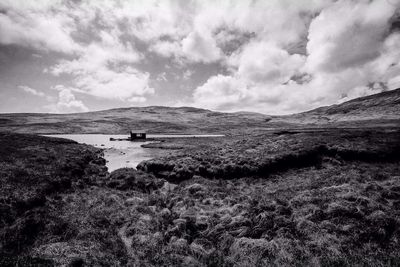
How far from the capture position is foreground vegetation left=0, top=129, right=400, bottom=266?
304 inches

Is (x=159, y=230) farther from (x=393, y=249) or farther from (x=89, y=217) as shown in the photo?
(x=393, y=249)

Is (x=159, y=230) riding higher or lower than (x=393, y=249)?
lower

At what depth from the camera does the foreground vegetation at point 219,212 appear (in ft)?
25.3

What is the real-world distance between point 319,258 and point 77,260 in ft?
28.1

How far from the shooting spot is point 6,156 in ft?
65.7

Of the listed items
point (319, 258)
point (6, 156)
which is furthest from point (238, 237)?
point (6, 156)

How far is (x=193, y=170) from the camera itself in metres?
19.7

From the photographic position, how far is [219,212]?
37.2 ft

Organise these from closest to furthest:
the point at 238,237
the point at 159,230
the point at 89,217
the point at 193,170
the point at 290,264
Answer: the point at 290,264
the point at 238,237
the point at 159,230
the point at 89,217
the point at 193,170

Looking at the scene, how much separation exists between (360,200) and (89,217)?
14.1 m

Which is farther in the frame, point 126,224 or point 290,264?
point 126,224

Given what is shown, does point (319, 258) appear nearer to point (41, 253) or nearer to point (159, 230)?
point (159, 230)

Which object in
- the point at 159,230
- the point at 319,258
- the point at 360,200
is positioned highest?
the point at 360,200

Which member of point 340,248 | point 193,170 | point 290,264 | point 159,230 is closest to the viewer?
point 290,264
